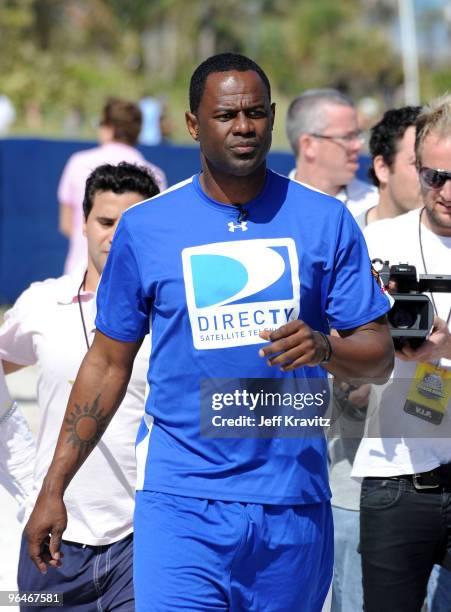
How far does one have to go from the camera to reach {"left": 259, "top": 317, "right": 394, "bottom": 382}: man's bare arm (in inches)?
112

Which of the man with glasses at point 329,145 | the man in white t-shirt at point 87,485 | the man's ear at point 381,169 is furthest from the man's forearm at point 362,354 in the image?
the man with glasses at point 329,145

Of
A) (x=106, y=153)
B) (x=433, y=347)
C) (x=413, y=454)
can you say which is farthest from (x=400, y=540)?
(x=106, y=153)

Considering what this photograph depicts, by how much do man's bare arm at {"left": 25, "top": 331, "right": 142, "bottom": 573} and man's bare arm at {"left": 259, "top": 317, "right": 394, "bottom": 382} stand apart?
0.49 metres

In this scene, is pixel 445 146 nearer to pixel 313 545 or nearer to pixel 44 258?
pixel 313 545

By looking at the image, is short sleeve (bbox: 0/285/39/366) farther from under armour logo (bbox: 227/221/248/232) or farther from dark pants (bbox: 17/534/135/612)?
under armour logo (bbox: 227/221/248/232)

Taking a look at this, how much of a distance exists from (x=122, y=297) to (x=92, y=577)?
1.10m

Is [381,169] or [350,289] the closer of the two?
[350,289]

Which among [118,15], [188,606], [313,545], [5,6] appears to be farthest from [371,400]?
[118,15]

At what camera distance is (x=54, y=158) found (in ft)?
43.3

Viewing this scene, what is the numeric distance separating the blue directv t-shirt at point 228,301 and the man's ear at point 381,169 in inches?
81.9

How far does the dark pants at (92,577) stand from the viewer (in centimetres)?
385

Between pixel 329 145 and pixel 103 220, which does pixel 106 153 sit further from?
Answer: pixel 103 220

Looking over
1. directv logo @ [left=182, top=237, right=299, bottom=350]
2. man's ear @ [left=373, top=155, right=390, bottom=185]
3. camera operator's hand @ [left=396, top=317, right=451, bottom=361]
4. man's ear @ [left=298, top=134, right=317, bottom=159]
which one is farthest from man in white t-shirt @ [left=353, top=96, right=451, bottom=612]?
man's ear @ [left=298, top=134, right=317, bottom=159]

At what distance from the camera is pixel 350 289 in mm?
3129
